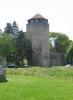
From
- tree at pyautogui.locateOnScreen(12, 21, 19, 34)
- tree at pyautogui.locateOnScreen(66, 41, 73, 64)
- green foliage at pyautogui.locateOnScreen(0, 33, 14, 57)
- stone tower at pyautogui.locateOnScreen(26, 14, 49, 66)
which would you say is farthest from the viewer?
tree at pyautogui.locateOnScreen(66, 41, 73, 64)

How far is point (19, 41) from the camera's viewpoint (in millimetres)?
77125

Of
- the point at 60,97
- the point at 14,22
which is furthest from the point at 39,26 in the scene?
the point at 60,97

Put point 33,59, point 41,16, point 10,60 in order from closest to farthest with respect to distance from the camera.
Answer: point 10,60, point 33,59, point 41,16

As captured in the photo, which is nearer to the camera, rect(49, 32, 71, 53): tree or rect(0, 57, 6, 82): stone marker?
rect(0, 57, 6, 82): stone marker

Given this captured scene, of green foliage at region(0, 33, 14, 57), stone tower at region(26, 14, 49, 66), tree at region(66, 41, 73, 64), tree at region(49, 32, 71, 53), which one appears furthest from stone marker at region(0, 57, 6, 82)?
tree at region(49, 32, 71, 53)

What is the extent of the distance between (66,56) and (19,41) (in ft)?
61.3

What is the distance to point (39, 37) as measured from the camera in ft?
275

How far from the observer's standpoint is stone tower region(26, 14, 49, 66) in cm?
8157

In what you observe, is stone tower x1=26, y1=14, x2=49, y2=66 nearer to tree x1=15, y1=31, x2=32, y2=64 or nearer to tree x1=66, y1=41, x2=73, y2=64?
tree x1=15, y1=31, x2=32, y2=64

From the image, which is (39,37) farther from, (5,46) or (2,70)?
(2,70)

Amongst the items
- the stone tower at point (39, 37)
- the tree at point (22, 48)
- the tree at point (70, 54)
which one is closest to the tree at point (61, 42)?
the tree at point (70, 54)

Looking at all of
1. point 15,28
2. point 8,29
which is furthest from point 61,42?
point 8,29

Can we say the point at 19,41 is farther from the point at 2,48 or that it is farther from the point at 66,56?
the point at 66,56

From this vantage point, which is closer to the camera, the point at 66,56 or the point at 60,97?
the point at 60,97
